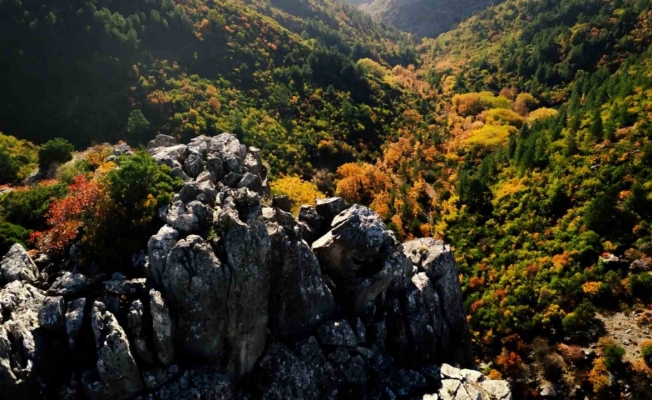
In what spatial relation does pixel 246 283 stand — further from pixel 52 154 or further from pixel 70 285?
pixel 52 154

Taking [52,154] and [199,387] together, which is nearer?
[199,387]

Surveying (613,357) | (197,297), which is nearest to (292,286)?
(197,297)

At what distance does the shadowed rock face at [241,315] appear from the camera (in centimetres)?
2498

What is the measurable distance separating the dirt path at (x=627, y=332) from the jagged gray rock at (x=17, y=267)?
5565 cm

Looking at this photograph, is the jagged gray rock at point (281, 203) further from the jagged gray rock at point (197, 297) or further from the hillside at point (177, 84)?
the hillside at point (177, 84)

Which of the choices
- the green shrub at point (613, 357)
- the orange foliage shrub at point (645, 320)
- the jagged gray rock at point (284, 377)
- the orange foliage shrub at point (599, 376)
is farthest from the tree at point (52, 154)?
the orange foliage shrub at point (645, 320)

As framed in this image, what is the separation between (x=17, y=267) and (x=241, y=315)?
14994mm

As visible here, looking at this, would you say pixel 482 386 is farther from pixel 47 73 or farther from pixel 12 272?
pixel 47 73

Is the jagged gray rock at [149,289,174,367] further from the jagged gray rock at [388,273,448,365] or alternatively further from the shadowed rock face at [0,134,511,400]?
the jagged gray rock at [388,273,448,365]

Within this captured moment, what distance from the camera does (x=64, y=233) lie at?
101 feet

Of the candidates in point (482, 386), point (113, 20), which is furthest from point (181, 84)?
point (482, 386)

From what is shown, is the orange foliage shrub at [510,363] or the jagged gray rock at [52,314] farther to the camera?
the orange foliage shrub at [510,363]

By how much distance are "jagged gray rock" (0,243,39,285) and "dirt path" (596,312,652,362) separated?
55650mm

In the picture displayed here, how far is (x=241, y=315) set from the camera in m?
28.6
